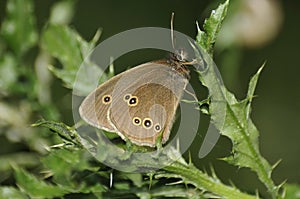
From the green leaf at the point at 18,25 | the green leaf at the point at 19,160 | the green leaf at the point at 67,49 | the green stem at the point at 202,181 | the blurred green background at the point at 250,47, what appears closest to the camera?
the green stem at the point at 202,181

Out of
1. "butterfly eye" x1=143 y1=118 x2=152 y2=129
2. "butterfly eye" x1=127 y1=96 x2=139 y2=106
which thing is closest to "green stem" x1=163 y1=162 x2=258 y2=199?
"butterfly eye" x1=143 y1=118 x2=152 y2=129

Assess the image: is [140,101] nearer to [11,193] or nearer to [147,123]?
[147,123]

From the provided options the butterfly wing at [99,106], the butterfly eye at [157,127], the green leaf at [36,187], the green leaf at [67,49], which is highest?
the green leaf at [67,49]

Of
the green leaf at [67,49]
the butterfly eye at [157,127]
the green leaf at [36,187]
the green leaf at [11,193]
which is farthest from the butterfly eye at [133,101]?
the green leaf at [11,193]

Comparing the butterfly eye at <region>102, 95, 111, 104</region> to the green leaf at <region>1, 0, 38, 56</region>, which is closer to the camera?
the butterfly eye at <region>102, 95, 111, 104</region>

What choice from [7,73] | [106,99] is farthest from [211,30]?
[7,73]

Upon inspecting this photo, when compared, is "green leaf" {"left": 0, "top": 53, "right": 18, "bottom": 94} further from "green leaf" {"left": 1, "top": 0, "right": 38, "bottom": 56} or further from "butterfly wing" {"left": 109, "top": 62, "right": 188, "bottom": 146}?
"butterfly wing" {"left": 109, "top": 62, "right": 188, "bottom": 146}

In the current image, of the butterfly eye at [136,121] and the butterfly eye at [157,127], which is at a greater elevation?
the butterfly eye at [136,121]

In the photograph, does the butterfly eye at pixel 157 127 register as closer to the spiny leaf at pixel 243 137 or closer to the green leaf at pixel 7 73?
the spiny leaf at pixel 243 137
